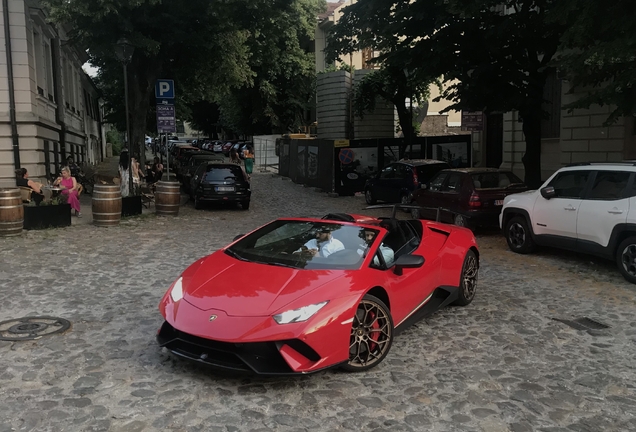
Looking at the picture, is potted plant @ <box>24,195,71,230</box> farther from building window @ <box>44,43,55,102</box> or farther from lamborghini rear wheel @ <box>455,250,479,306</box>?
building window @ <box>44,43,55,102</box>

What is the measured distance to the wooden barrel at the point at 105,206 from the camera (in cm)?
1364

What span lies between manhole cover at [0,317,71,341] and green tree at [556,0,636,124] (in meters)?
8.67

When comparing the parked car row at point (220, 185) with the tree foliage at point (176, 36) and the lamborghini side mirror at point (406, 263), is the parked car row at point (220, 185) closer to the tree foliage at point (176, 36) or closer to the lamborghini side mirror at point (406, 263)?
the tree foliage at point (176, 36)

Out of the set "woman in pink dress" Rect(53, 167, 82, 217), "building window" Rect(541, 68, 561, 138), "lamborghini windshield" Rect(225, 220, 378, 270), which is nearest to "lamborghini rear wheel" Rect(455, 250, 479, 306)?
"lamborghini windshield" Rect(225, 220, 378, 270)

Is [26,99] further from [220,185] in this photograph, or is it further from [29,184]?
[220,185]

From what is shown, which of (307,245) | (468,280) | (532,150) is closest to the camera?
(307,245)

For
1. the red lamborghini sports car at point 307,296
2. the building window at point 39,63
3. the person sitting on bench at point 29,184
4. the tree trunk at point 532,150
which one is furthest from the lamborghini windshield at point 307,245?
the building window at point 39,63

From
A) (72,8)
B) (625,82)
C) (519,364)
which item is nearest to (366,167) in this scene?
(72,8)

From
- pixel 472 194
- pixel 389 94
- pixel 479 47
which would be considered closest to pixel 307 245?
pixel 472 194

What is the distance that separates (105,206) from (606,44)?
11.2 metres

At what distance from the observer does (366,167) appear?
2184 cm

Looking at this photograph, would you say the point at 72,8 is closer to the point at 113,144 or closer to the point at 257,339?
the point at 257,339

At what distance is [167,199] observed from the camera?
51.3 ft

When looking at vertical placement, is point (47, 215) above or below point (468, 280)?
above
